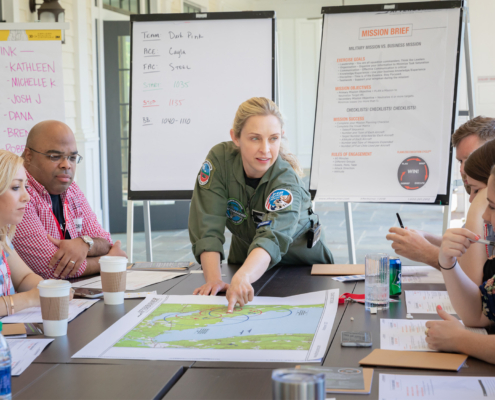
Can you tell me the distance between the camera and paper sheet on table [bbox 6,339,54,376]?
1.11 metres

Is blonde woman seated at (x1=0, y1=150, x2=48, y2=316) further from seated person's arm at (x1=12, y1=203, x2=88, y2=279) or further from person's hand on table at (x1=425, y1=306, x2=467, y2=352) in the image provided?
person's hand on table at (x1=425, y1=306, x2=467, y2=352)

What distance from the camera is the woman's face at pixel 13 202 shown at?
1.64 m

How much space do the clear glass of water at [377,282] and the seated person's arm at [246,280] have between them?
311mm

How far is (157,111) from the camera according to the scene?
3.30 m

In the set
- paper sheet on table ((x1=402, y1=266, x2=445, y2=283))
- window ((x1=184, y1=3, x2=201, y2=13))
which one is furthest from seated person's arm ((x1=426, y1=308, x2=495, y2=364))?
window ((x1=184, y1=3, x2=201, y2=13))

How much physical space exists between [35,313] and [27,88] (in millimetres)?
2288

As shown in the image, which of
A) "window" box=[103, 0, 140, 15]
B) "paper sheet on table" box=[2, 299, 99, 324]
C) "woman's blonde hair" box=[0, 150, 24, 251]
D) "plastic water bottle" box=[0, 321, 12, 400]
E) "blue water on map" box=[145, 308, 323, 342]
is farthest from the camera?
"window" box=[103, 0, 140, 15]

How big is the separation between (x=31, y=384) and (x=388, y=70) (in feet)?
8.26

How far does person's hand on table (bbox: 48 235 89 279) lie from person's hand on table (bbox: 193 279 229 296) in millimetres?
517

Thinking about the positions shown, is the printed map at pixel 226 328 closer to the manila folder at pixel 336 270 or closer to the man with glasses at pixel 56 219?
the manila folder at pixel 336 270

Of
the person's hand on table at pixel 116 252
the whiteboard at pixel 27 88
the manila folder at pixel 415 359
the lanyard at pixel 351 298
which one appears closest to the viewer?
the manila folder at pixel 415 359


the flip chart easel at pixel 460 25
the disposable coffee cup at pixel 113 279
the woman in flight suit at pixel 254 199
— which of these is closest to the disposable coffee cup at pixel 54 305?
the disposable coffee cup at pixel 113 279

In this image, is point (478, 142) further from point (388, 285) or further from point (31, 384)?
point (31, 384)

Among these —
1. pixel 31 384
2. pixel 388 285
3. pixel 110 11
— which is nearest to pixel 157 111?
pixel 388 285
